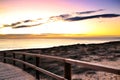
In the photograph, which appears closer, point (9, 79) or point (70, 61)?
point (70, 61)

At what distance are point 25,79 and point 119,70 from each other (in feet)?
21.0

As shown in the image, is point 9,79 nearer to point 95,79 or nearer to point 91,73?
point 95,79

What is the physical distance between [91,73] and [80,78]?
1136mm

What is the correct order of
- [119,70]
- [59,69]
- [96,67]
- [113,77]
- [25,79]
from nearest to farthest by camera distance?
[119,70], [96,67], [25,79], [113,77], [59,69]

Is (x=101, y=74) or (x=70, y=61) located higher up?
(x=70, y=61)

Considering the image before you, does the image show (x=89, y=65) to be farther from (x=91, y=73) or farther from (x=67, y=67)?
(x=91, y=73)

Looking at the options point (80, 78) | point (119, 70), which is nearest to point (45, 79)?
point (80, 78)

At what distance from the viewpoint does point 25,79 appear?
9.70 m

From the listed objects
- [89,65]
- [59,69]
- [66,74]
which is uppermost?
[89,65]

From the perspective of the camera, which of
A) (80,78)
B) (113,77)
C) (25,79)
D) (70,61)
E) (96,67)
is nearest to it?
(96,67)

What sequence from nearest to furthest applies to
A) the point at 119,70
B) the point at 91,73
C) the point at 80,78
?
the point at 119,70
the point at 80,78
the point at 91,73

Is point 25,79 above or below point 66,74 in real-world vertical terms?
below

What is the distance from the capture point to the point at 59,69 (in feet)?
54.5

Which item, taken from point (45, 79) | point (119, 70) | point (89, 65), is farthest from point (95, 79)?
point (119, 70)
